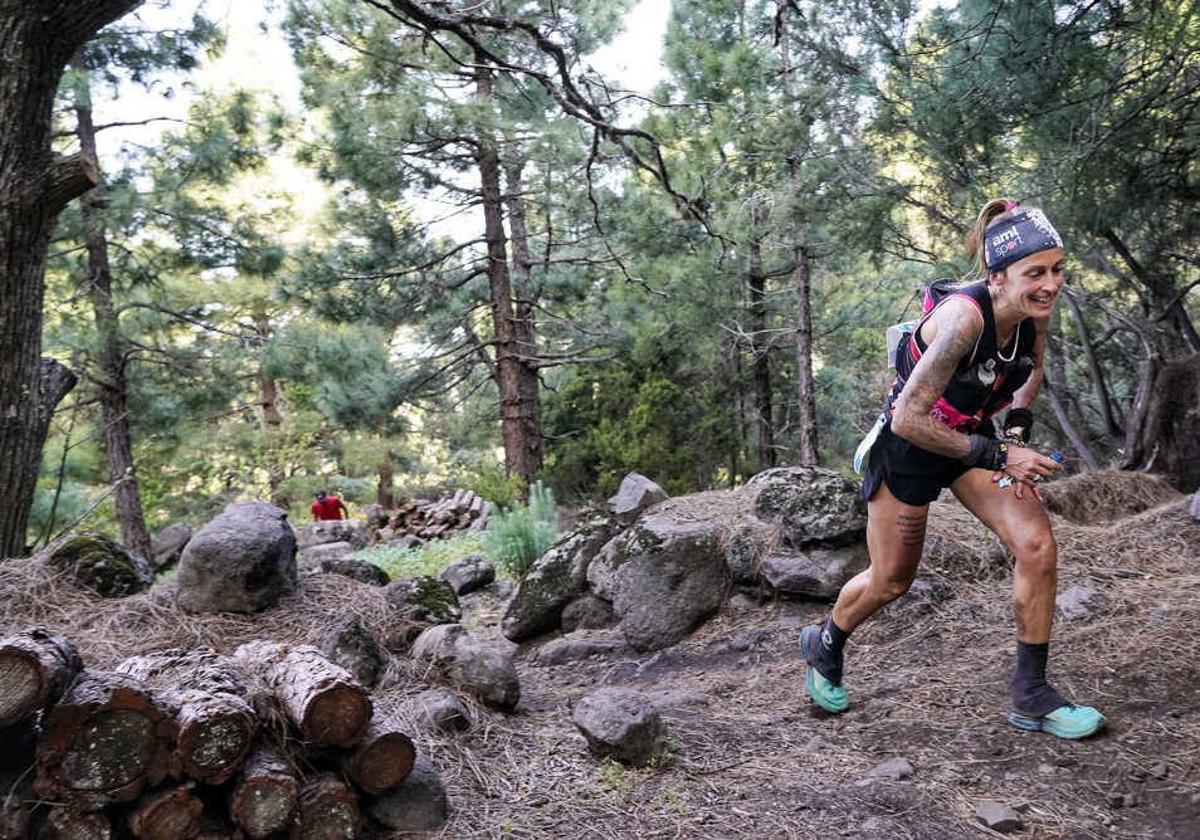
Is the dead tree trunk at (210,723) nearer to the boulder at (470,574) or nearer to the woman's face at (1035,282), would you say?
the woman's face at (1035,282)

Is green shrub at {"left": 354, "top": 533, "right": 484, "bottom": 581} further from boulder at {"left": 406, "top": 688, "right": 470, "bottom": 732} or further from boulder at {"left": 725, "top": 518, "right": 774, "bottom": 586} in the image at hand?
boulder at {"left": 406, "top": 688, "right": 470, "bottom": 732}

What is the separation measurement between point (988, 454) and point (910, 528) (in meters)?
0.45

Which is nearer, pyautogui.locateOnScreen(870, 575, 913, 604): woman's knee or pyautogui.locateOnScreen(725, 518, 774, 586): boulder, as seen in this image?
pyautogui.locateOnScreen(870, 575, 913, 604): woman's knee

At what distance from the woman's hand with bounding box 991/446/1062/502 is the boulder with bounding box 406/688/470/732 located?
7.13 feet

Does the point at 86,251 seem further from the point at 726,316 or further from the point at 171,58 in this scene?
the point at 726,316

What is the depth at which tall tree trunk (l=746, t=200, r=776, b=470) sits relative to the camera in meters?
13.4

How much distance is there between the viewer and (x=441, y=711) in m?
3.12

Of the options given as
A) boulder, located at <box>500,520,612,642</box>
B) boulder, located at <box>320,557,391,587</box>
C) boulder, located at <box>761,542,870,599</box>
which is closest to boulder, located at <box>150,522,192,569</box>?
boulder, located at <box>320,557,391,587</box>

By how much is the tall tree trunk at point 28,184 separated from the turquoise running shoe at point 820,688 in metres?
3.38

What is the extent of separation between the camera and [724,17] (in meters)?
10.8

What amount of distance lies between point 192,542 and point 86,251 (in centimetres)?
938

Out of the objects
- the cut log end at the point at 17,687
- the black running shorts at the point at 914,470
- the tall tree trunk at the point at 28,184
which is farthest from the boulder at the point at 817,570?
the tall tree trunk at the point at 28,184

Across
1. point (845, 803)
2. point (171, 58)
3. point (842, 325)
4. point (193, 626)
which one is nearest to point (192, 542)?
point (193, 626)

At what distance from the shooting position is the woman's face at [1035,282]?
2.57 metres
